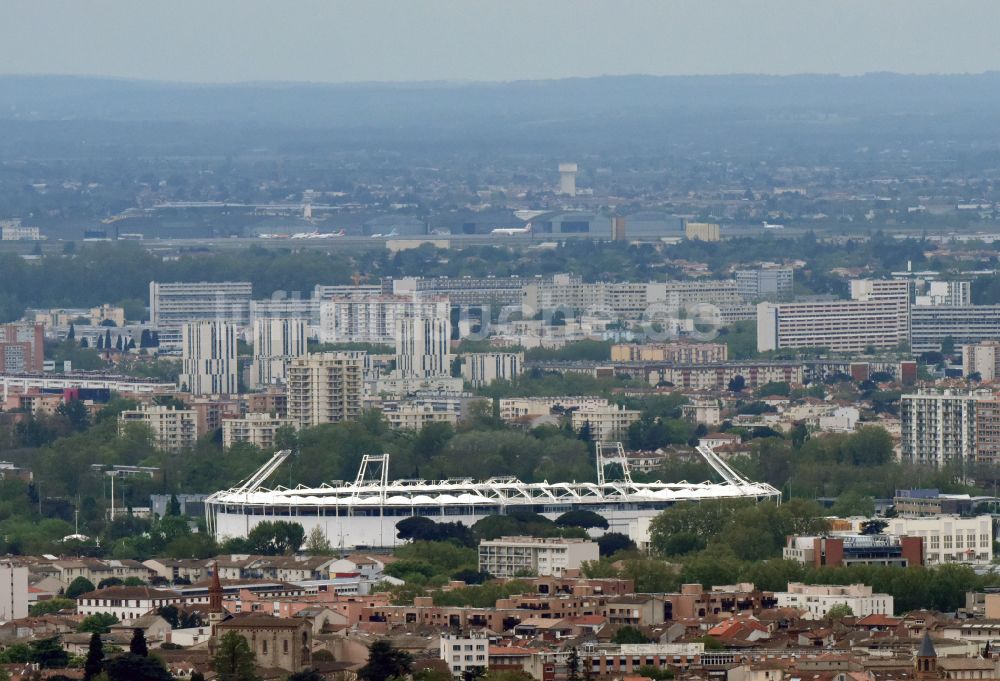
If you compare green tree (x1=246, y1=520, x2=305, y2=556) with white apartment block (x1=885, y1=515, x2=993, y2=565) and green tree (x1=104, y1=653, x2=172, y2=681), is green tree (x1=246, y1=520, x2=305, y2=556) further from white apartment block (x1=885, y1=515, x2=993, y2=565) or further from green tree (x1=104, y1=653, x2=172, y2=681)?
green tree (x1=104, y1=653, x2=172, y2=681)

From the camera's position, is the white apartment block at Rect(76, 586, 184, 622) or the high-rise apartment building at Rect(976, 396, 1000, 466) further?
the high-rise apartment building at Rect(976, 396, 1000, 466)

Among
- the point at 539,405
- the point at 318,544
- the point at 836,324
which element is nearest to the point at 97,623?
the point at 318,544

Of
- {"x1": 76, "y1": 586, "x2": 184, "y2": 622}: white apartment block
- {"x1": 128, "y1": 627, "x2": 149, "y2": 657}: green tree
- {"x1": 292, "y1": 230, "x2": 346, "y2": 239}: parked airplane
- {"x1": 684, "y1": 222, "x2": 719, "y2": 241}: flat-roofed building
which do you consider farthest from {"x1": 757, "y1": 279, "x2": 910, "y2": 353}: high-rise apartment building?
{"x1": 128, "y1": 627, "x2": 149, "y2": 657}: green tree

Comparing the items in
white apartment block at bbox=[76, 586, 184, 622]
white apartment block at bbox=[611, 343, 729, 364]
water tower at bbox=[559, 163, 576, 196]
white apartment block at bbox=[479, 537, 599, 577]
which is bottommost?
white apartment block at bbox=[611, 343, 729, 364]

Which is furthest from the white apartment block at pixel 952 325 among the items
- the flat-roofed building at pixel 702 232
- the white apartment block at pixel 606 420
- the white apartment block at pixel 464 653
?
the white apartment block at pixel 464 653

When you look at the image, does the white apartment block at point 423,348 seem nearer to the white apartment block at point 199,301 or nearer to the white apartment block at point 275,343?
the white apartment block at point 275,343

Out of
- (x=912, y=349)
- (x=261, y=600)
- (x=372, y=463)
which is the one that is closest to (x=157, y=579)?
(x=261, y=600)

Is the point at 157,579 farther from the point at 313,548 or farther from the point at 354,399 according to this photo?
the point at 354,399

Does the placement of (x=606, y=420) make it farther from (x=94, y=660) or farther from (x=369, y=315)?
(x=94, y=660)
